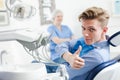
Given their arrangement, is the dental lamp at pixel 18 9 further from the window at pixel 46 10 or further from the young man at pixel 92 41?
the young man at pixel 92 41

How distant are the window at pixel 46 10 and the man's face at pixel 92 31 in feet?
4.81

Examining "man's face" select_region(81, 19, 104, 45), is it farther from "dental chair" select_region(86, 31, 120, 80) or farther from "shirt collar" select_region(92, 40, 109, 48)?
"dental chair" select_region(86, 31, 120, 80)

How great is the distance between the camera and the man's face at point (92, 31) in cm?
125

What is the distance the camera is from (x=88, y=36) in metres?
1.26

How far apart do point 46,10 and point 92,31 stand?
5.14 ft

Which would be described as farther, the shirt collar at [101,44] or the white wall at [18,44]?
the white wall at [18,44]

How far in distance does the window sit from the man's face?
1.47m

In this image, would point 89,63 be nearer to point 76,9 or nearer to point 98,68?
point 98,68

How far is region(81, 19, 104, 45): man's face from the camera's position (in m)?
1.25

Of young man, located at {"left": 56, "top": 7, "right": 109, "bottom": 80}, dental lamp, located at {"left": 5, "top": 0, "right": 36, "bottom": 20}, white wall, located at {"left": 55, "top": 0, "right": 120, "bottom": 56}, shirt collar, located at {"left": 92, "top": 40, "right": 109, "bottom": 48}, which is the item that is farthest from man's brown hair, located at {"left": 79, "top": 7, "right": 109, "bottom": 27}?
white wall, located at {"left": 55, "top": 0, "right": 120, "bottom": 56}

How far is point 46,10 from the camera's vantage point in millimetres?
2752

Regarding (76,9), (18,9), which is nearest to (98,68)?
(18,9)

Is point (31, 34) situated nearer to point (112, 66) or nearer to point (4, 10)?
point (112, 66)

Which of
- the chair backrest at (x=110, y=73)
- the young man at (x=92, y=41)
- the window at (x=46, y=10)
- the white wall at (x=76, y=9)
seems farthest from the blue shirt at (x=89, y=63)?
the white wall at (x=76, y=9)
